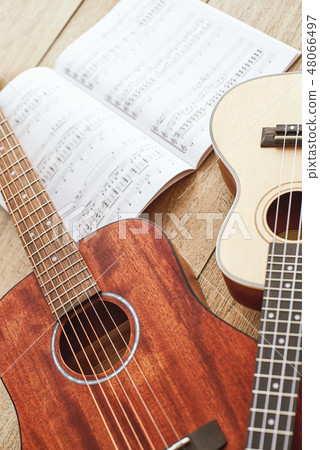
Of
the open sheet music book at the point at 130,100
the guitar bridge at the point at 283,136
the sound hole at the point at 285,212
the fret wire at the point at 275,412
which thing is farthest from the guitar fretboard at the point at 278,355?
the open sheet music book at the point at 130,100

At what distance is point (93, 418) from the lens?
681 mm

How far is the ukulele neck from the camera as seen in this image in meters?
0.80

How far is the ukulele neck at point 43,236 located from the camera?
80 cm

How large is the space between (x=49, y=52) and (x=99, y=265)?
2.45 feet

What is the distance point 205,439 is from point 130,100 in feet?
2.60

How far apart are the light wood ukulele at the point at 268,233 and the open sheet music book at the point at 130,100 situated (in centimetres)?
16

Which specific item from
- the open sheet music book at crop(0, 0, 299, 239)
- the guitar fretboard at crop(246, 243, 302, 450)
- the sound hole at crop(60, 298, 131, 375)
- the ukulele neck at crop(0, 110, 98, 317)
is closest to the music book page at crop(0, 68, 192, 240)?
the open sheet music book at crop(0, 0, 299, 239)

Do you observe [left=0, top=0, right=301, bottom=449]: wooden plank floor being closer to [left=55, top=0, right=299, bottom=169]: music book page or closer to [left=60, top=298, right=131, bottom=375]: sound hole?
[left=55, top=0, right=299, bottom=169]: music book page

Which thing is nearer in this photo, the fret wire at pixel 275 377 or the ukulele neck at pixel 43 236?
the fret wire at pixel 275 377

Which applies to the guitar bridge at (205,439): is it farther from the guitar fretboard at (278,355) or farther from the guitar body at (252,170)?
the guitar body at (252,170)

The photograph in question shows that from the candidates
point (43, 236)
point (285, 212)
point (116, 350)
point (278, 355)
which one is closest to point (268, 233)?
point (285, 212)

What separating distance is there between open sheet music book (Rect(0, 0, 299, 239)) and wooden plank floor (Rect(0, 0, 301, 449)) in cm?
4
